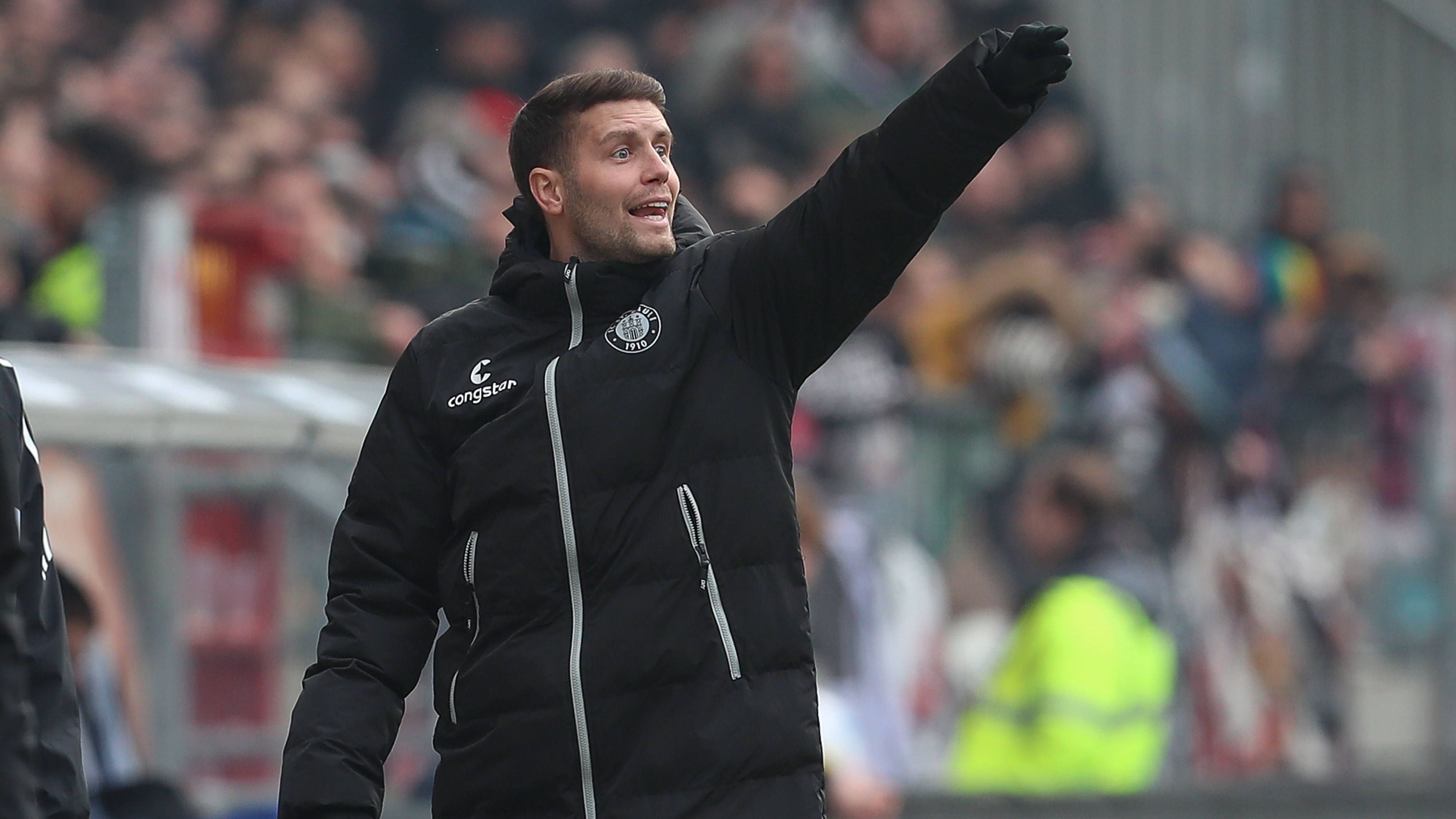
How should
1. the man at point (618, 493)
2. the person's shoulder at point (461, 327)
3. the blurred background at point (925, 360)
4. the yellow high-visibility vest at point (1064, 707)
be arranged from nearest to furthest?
the man at point (618, 493), the person's shoulder at point (461, 327), the blurred background at point (925, 360), the yellow high-visibility vest at point (1064, 707)

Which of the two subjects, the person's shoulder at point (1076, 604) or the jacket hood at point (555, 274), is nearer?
the jacket hood at point (555, 274)

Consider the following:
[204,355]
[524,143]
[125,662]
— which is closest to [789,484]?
[524,143]

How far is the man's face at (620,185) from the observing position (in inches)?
119

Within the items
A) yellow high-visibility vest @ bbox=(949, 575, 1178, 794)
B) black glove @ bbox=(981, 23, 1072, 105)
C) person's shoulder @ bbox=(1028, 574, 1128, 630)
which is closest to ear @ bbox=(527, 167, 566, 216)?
black glove @ bbox=(981, 23, 1072, 105)

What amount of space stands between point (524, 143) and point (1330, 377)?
22.7 feet

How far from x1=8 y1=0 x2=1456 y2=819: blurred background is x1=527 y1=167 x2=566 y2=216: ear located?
2.46 m

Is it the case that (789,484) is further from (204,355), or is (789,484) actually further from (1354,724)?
(1354,724)

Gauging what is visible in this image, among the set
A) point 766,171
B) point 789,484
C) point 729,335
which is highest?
point 766,171

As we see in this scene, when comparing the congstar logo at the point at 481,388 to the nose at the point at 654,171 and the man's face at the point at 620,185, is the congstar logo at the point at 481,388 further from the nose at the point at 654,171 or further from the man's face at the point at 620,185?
the nose at the point at 654,171

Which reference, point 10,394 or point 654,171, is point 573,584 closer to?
point 654,171

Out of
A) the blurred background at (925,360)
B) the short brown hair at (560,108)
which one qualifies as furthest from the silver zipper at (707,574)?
the blurred background at (925,360)

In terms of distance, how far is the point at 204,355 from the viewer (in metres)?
6.12

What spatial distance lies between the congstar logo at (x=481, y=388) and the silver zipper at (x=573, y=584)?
0.21ft

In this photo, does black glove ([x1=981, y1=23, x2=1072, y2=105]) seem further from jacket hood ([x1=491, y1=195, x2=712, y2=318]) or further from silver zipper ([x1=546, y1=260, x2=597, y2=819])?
silver zipper ([x1=546, y1=260, x2=597, y2=819])
